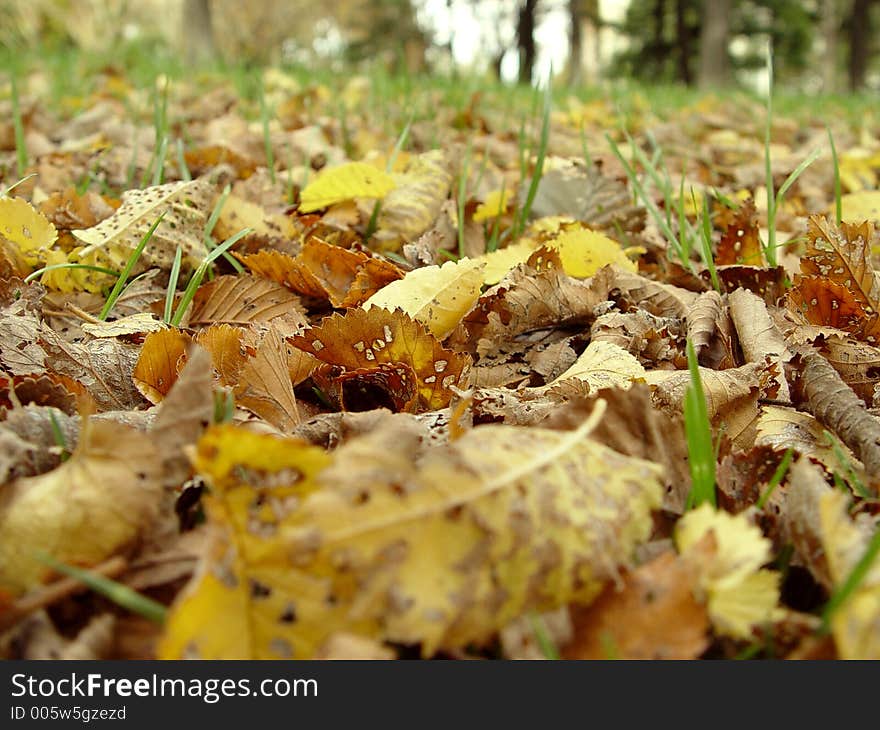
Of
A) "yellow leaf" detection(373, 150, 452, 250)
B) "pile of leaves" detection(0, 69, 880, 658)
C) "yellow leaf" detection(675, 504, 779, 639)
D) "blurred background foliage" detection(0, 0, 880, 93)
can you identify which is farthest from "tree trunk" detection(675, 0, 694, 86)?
"yellow leaf" detection(675, 504, 779, 639)

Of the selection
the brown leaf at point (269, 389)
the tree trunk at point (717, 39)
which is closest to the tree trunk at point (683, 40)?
the tree trunk at point (717, 39)

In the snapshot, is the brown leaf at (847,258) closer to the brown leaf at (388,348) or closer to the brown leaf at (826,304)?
the brown leaf at (826,304)

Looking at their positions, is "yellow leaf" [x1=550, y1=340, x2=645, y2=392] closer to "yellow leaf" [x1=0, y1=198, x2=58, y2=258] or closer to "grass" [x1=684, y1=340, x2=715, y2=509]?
"grass" [x1=684, y1=340, x2=715, y2=509]

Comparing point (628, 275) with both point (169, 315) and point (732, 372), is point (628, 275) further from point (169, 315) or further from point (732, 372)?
point (169, 315)

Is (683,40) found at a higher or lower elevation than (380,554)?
lower

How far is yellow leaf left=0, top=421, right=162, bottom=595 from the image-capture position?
66 centimetres

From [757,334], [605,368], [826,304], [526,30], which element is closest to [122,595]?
[605,368]

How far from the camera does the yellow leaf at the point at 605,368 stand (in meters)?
1.07

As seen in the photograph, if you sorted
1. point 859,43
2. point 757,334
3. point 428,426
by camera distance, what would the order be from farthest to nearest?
point 859,43, point 757,334, point 428,426

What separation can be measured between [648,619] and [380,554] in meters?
0.23

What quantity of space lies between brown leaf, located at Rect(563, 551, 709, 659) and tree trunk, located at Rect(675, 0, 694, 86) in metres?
20.3

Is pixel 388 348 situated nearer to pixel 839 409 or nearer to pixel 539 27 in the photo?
pixel 839 409

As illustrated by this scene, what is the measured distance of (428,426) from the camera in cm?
92

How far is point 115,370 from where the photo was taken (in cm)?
105
